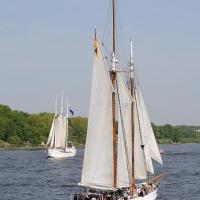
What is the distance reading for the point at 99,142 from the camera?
44.8m

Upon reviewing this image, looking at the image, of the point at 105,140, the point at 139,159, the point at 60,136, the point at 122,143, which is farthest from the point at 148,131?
the point at 60,136

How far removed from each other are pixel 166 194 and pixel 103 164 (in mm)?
27980

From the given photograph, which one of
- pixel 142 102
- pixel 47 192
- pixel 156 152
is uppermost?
pixel 142 102

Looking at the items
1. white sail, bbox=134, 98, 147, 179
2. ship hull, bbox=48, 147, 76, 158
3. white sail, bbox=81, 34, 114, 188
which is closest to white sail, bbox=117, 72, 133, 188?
white sail, bbox=81, 34, 114, 188

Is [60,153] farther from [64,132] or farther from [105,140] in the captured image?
[105,140]

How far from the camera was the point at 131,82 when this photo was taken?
6097 centimetres

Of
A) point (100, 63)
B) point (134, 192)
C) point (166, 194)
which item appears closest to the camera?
point (100, 63)

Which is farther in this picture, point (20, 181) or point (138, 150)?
point (20, 181)

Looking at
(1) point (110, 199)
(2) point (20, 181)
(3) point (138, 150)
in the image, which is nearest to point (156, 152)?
(3) point (138, 150)

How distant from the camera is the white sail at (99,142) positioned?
4441 centimetres

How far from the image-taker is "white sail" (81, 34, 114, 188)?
4441cm

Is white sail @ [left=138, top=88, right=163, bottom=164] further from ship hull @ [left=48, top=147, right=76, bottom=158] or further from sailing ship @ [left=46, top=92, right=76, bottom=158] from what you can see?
sailing ship @ [left=46, top=92, right=76, bottom=158]

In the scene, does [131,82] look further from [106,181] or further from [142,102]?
[106,181]

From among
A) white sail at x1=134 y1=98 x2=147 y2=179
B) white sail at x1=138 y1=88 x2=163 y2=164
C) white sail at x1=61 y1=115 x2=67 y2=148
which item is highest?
white sail at x1=61 y1=115 x2=67 y2=148
